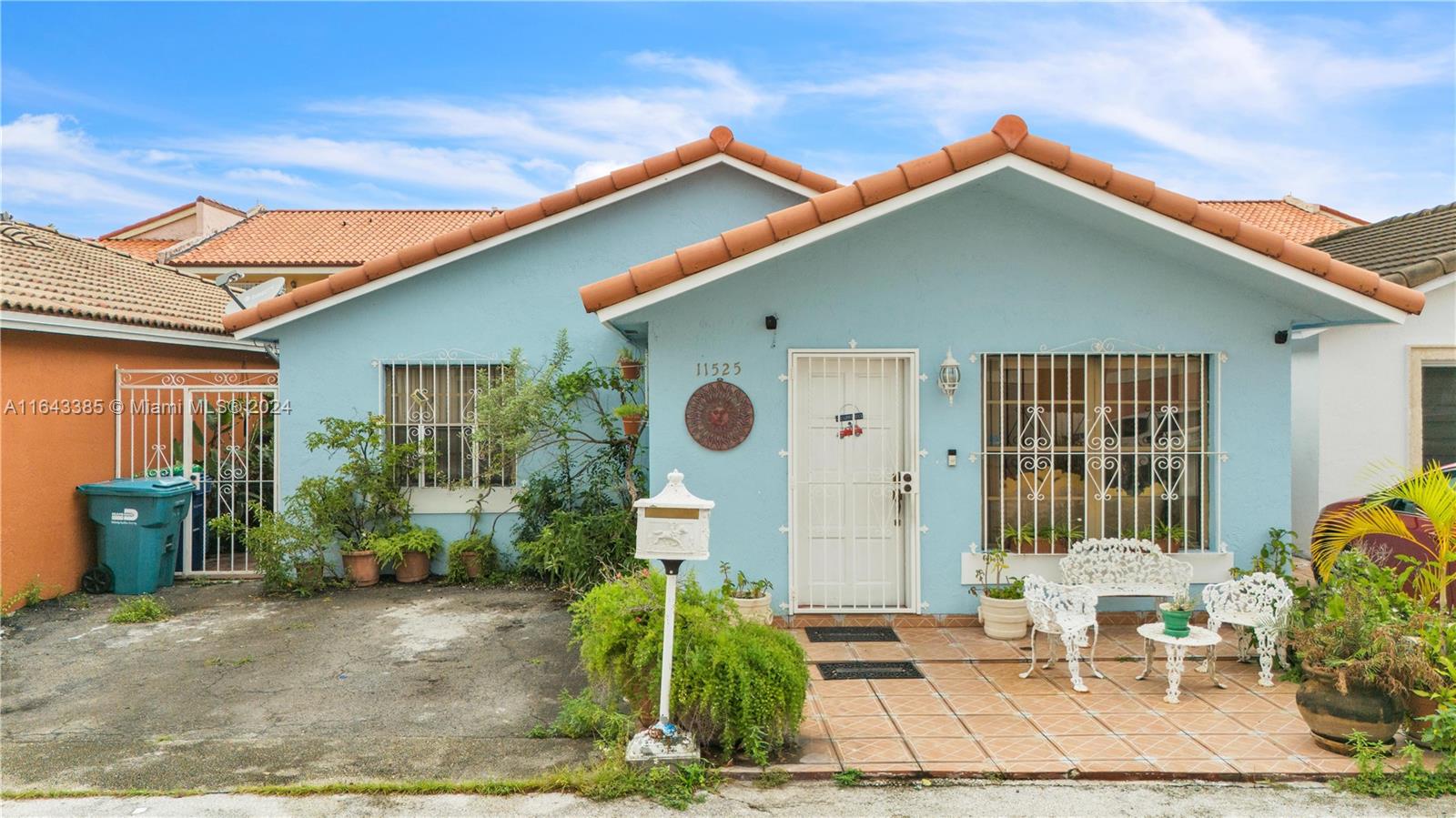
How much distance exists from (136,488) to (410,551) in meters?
2.74

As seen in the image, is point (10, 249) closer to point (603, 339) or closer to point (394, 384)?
point (394, 384)

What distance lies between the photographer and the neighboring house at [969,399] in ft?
26.3

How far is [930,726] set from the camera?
18.9ft

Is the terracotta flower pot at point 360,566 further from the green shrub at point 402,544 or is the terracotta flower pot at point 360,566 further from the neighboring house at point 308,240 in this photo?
the neighboring house at point 308,240

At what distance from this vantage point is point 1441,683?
529cm

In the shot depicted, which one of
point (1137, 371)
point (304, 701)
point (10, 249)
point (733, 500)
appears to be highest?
point (10, 249)

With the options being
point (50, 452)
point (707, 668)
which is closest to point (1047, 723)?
point (707, 668)

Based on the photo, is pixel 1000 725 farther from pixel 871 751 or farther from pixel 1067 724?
pixel 871 751

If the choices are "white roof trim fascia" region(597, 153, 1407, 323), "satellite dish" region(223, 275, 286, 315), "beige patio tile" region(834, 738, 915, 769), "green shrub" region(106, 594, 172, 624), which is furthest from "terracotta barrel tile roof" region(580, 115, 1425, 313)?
"satellite dish" region(223, 275, 286, 315)

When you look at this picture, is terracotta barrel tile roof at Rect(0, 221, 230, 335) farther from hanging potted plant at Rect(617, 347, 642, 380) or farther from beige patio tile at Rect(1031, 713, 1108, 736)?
beige patio tile at Rect(1031, 713, 1108, 736)

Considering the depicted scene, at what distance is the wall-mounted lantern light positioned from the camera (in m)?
7.98

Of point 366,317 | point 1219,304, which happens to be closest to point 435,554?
point 366,317

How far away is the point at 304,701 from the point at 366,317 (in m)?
5.29

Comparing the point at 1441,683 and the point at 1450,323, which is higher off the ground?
the point at 1450,323
